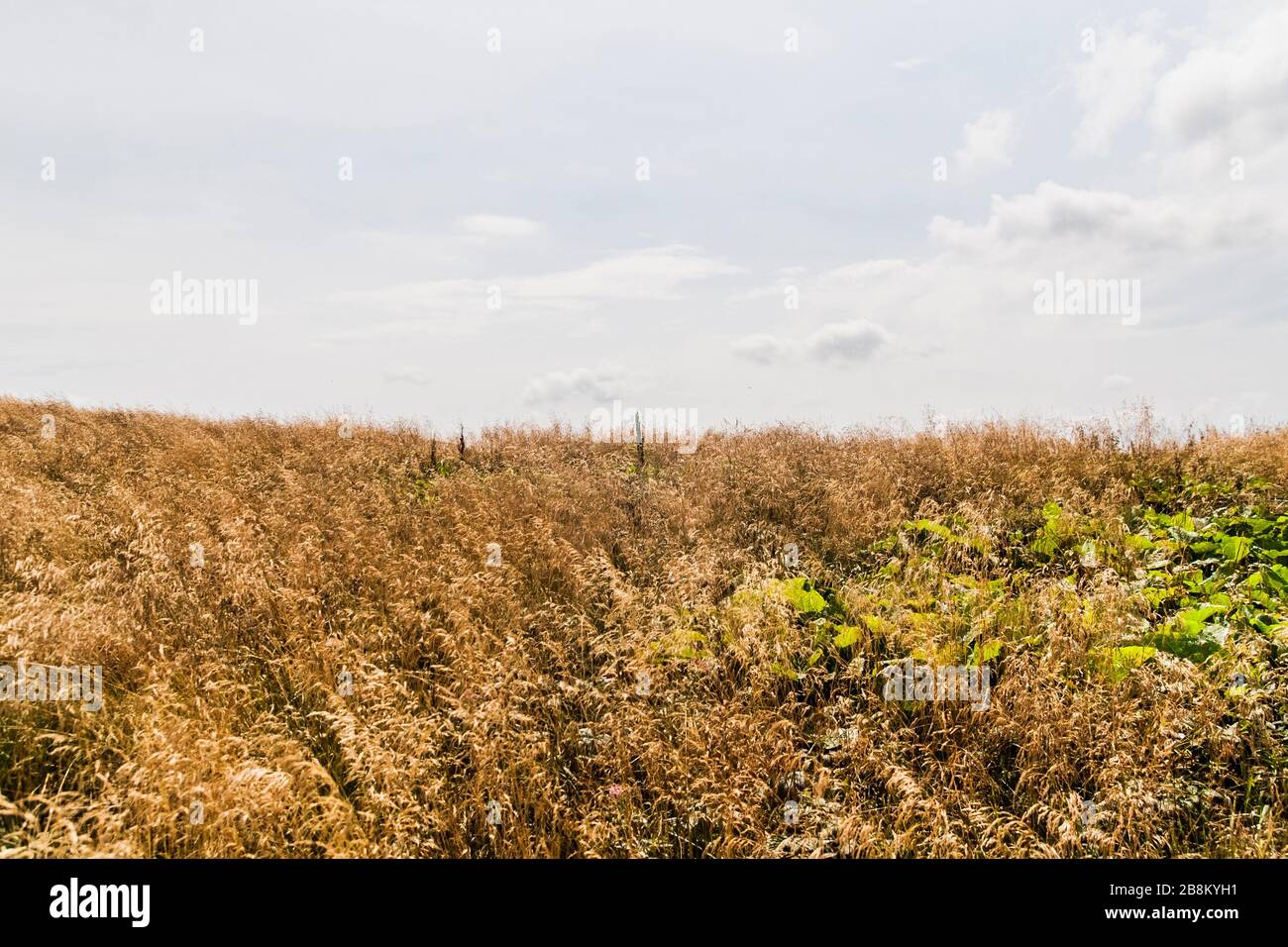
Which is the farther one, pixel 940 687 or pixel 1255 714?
pixel 940 687

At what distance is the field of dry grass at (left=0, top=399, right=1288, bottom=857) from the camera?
338 cm

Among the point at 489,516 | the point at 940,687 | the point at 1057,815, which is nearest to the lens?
the point at 1057,815

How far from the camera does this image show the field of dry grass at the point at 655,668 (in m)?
3.38

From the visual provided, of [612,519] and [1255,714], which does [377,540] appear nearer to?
[612,519]

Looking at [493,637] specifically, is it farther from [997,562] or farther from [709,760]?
[997,562]

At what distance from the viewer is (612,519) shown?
26.2 feet

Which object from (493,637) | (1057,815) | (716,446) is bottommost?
(1057,815)

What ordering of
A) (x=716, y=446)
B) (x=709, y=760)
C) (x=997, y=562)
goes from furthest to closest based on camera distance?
(x=716, y=446) < (x=997, y=562) < (x=709, y=760)

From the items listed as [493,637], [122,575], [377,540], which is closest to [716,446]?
[377,540]

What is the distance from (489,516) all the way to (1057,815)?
5.89 metres

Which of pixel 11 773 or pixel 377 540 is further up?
pixel 377 540

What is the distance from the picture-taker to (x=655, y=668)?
185 inches

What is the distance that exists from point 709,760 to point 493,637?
1958mm
